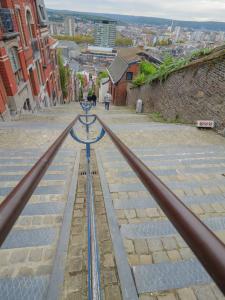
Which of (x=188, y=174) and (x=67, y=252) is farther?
(x=188, y=174)

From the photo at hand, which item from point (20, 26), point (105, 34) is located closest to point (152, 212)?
point (20, 26)

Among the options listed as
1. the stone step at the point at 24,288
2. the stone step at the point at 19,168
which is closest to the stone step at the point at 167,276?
the stone step at the point at 24,288

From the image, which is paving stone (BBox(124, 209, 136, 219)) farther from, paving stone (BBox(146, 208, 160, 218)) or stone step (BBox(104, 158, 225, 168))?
stone step (BBox(104, 158, 225, 168))

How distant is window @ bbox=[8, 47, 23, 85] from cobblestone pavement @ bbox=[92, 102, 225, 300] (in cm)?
819

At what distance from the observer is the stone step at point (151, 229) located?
7.36 feet

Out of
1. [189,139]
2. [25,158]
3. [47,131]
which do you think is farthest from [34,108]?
[189,139]

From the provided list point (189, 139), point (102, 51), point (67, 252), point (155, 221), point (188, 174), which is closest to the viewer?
point (67, 252)

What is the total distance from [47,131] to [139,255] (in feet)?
19.4

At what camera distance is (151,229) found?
2326 millimetres

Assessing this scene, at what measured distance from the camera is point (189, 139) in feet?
20.8

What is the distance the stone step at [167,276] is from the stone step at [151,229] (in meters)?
0.39

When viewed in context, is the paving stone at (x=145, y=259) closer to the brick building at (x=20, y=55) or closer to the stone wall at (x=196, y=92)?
the stone wall at (x=196, y=92)

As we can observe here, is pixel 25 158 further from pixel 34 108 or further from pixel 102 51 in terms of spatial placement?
pixel 102 51

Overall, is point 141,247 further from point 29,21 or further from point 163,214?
point 29,21
